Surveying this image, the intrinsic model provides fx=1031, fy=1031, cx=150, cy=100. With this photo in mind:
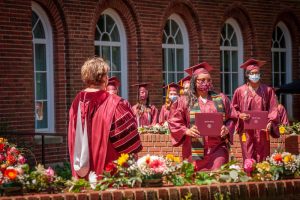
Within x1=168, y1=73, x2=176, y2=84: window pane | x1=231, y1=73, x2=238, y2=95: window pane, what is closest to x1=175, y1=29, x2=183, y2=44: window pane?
x1=168, y1=73, x2=176, y2=84: window pane

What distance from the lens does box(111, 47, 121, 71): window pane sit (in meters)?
20.3

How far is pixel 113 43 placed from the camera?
2025cm

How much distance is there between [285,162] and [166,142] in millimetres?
7246

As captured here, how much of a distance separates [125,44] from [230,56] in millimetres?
4058

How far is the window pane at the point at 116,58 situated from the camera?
20.3m

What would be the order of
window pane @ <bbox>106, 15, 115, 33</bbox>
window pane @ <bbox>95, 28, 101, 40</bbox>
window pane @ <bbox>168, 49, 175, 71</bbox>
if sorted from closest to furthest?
1. window pane @ <bbox>95, 28, 101, 40</bbox>
2. window pane @ <bbox>106, 15, 115, 33</bbox>
3. window pane @ <bbox>168, 49, 175, 71</bbox>

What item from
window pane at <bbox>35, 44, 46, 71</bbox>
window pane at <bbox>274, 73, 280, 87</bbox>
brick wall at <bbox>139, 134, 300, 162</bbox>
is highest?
window pane at <bbox>35, 44, 46, 71</bbox>

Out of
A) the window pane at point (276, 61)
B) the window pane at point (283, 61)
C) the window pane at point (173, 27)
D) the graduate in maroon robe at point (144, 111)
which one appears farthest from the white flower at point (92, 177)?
the window pane at point (283, 61)

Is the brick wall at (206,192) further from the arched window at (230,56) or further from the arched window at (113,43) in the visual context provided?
the arched window at (230,56)

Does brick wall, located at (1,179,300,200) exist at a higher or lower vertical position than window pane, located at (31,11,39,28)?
lower

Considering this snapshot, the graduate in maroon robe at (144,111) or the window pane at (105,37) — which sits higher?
the window pane at (105,37)

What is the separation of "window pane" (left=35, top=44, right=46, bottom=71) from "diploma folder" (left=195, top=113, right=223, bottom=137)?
25.4 feet

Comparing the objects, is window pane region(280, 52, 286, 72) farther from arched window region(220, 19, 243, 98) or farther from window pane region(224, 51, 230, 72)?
window pane region(224, 51, 230, 72)

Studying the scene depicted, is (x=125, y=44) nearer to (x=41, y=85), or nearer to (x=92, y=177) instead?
(x=41, y=85)
